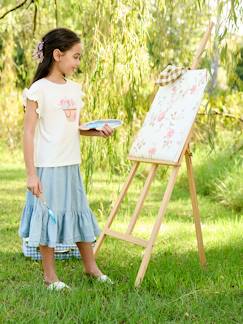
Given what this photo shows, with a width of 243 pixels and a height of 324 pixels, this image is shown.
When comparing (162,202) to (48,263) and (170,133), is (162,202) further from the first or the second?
(48,263)

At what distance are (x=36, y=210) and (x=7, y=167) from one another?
275 inches

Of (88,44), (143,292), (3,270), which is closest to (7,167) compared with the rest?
(88,44)

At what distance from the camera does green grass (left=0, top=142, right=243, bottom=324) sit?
3.37 metres

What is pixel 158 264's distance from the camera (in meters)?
4.37

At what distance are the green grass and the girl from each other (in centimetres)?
22

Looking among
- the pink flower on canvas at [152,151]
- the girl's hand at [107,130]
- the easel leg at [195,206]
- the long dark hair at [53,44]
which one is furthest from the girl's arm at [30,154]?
the easel leg at [195,206]

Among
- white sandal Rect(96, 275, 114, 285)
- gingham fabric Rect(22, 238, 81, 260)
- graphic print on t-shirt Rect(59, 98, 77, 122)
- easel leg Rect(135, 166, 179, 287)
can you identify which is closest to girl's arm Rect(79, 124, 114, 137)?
graphic print on t-shirt Rect(59, 98, 77, 122)

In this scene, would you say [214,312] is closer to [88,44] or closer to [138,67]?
[138,67]

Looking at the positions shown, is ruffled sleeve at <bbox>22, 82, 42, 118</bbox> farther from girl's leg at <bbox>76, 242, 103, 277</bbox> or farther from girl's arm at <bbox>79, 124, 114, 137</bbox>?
girl's leg at <bbox>76, 242, 103, 277</bbox>

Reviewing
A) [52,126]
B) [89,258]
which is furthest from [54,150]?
[89,258]

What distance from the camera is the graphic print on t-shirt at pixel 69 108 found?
3.84 metres

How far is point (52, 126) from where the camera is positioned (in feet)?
12.5

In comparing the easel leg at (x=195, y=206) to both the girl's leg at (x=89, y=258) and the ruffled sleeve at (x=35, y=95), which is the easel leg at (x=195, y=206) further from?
the ruffled sleeve at (x=35, y=95)

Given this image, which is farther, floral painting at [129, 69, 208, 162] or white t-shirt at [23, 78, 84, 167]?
floral painting at [129, 69, 208, 162]
